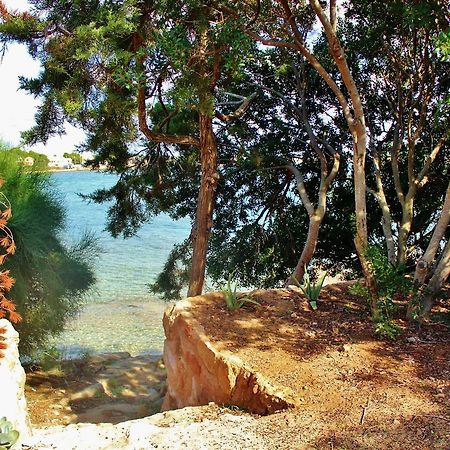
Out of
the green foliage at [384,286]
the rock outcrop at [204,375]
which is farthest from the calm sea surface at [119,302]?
the green foliage at [384,286]

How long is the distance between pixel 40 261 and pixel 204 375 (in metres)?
3.32

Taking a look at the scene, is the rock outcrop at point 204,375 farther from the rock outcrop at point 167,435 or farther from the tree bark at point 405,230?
the tree bark at point 405,230

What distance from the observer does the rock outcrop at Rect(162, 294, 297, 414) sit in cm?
367

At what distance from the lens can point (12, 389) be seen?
325 cm

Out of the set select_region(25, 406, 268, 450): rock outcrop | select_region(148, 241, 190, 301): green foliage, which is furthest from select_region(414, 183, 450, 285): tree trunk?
select_region(148, 241, 190, 301): green foliage

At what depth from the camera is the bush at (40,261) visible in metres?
6.34

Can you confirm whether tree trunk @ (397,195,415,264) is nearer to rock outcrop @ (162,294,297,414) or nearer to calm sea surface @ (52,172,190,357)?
rock outcrop @ (162,294,297,414)

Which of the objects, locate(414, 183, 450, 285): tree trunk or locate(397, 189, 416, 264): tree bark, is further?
locate(397, 189, 416, 264): tree bark

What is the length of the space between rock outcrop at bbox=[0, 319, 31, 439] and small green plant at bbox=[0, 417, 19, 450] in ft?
0.88

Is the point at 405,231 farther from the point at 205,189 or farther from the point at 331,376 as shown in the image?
the point at 331,376

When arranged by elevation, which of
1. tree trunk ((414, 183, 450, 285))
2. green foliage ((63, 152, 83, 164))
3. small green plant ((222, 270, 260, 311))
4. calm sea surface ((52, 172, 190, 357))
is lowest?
calm sea surface ((52, 172, 190, 357))

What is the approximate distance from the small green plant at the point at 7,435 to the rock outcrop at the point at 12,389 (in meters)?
0.27

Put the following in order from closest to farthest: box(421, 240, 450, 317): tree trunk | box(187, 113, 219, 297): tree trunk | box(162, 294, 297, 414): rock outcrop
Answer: box(162, 294, 297, 414): rock outcrop → box(421, 240, 450, 317): tree trunk → box(187, 113, 219, 297): tree trunk

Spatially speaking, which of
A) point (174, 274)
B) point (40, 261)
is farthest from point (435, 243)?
point (174, 274)
